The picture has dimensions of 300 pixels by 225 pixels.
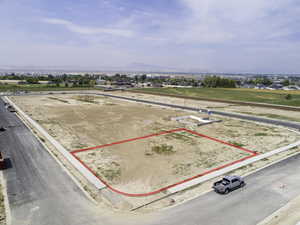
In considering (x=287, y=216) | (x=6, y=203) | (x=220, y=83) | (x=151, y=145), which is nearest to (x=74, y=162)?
(x=6, y=203)

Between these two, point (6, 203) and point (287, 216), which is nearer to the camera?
point (287, 216)

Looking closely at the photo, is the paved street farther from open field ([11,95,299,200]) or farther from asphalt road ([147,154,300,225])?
open field ([11,95,299,200])

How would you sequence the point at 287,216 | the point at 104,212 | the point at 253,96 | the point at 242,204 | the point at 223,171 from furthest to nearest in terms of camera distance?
the point at 253,96, the point at 223,171, the point at 242,204, the point at 104,212, the point at 287,216

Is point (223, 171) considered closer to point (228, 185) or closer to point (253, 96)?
point (228, 185)

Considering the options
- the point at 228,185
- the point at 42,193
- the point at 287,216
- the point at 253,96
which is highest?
the point at 253,96

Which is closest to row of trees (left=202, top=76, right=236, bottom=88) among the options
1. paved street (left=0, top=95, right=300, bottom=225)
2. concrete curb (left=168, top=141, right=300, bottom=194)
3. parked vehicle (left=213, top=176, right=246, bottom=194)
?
A: concrete curb (left=168, top=141, right=300, bottom=194)

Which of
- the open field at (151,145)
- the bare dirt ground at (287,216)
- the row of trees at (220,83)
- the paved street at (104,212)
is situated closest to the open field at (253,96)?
→ the row of trees at (220,83)
